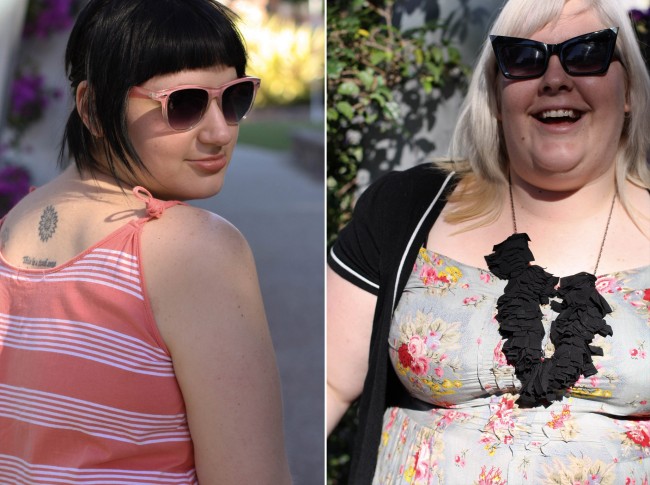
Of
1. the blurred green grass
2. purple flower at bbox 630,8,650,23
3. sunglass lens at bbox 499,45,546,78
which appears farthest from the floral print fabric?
the blurred green grass

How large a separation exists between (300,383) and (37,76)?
2.57m

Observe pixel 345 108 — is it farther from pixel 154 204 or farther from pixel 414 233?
pixel 154 204

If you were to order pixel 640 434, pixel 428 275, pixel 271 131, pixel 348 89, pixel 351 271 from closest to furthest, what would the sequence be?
pixel 640 434 → pixel 428 275 → pixel 351 271 → pixel 348 89 → pixel 271 131

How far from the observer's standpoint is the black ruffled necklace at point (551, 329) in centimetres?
192

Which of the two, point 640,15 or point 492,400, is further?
point 640,15

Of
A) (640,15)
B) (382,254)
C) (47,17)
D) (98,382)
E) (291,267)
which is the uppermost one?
(47,17)

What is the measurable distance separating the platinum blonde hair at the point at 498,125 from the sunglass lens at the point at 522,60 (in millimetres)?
49

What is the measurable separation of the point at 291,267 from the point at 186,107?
6.33 m

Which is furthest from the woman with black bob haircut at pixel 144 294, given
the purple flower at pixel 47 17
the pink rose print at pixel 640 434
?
the purple flower at pixel 47 17

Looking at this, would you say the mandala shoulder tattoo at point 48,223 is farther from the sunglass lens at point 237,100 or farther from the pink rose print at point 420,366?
the pink rose print at point 420,366

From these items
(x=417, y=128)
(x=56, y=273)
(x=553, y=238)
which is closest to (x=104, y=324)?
(x=56, y=273)

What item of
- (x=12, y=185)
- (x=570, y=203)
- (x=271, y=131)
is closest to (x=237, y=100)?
(x=570, y=203)

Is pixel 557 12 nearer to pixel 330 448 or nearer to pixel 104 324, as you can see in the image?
pixel 104 324

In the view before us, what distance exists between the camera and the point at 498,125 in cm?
230
